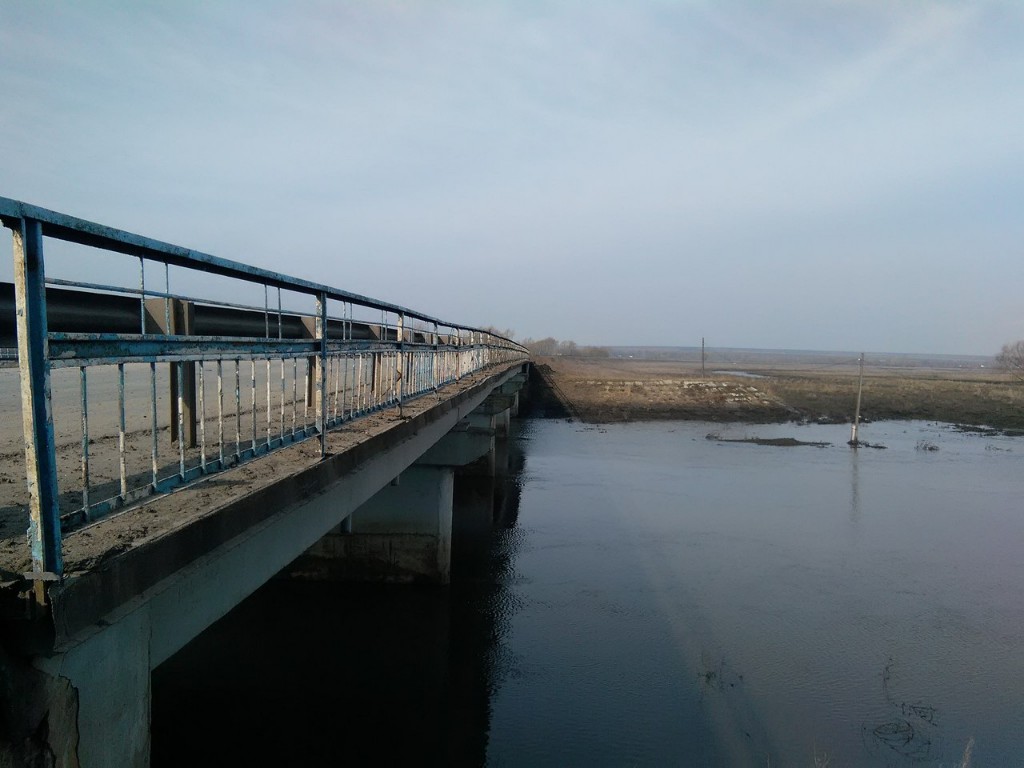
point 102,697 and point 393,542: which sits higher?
point 102,697

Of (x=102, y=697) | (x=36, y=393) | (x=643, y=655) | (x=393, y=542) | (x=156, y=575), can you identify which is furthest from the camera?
(x=393, y=542)

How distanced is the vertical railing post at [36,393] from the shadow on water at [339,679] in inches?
249

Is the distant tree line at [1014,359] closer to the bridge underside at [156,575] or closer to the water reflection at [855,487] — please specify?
the water reflection at [855,487]

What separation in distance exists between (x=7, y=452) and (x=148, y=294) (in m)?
3.09

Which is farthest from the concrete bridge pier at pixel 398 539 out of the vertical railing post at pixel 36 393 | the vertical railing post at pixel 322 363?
the vertical railing post at pixel 36 393

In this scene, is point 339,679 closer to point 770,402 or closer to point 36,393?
point 36,393

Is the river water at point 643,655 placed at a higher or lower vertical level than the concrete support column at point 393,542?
lower

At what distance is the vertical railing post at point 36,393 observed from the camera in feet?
7.60

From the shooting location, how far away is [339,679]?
31.0 ft

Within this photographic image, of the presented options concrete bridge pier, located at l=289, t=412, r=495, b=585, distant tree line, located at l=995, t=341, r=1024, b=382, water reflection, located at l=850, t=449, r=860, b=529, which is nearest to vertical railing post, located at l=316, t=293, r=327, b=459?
concrete bridge pier, located at l=289, t=412, r=495, b=585

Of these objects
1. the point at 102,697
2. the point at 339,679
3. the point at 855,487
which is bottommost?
the point at 339,679

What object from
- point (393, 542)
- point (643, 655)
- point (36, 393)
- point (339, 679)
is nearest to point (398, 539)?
point (393, 542)

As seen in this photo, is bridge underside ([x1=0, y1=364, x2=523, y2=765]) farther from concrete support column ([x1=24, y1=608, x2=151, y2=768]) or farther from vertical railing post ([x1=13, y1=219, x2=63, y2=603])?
vertical railing post ([x1=13, y1=219, x2=63, y2=603])

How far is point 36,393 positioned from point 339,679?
26.6 ft
